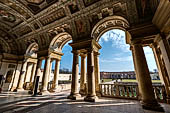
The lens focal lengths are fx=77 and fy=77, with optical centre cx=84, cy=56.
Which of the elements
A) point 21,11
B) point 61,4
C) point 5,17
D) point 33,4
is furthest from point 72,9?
point 5,17

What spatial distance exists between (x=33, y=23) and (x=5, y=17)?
3.23 meters

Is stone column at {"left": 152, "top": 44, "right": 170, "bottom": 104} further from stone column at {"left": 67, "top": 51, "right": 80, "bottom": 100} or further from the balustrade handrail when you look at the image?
stone column at {"left": 67, "top": 51, "right": 80, "bottom": 100}

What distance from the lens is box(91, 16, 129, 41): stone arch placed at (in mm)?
6691

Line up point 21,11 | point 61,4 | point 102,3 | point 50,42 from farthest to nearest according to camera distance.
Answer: point 50,42, point 21,11, point 61,4, point 102,3

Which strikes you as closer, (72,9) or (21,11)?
(72,9)

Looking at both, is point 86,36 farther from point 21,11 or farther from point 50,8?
point 21,11

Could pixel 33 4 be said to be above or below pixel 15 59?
above

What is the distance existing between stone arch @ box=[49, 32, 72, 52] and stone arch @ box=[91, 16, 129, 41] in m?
3.65

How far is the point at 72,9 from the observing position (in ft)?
23.4

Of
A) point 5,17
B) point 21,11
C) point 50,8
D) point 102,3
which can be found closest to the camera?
point 102,3

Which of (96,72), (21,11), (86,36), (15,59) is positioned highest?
(21,11)

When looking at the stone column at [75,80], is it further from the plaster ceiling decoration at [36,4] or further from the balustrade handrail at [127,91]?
the plaster ceiling decoration at [36,4]

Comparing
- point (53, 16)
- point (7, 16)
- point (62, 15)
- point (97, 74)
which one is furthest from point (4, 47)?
point (97, 74)

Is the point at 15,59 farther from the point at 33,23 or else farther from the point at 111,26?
the point at 111,26
